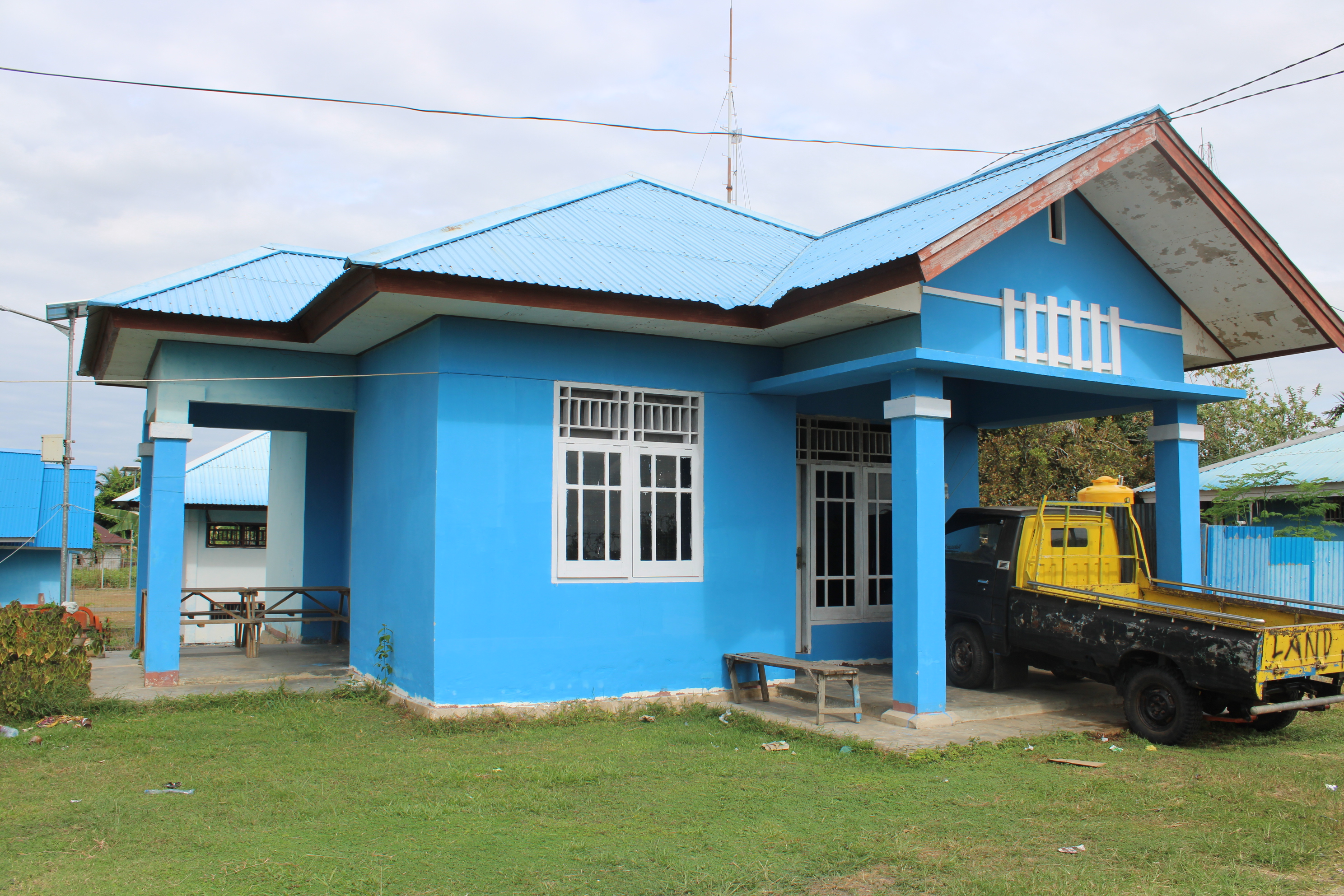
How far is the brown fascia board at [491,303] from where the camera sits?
7.82m

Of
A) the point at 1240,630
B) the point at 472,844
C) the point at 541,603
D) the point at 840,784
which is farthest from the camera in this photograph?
the point at 541,603

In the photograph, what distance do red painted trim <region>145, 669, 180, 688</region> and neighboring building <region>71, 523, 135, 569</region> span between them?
126 feet

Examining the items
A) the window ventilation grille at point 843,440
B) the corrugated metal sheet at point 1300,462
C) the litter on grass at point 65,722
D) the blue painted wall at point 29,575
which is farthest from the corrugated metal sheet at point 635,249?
the blue painted wall at point 29,575

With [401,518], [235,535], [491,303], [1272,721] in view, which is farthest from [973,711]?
[235,535]

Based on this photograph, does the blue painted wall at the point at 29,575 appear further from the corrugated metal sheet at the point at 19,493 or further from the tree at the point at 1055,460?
the tree at the point at 1055,460

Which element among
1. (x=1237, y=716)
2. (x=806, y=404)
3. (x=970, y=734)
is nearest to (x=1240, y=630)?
(x=1237, y=716)

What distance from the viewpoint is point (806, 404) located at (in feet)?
35.6

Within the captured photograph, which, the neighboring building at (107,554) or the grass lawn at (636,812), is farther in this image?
the neighboring building at (107,554)

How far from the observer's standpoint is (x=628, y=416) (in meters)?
9.39

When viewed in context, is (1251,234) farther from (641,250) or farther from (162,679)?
(162,679)

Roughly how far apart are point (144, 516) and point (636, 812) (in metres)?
10.2

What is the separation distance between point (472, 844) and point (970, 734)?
4.30m

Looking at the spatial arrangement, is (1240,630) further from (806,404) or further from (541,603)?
(541,603)

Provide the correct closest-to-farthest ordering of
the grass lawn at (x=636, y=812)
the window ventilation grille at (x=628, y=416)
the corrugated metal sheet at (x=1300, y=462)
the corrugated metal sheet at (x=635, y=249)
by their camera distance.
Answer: the grass lawn at (x=636, y=812)
the corrugated metal sheet at (x=635, y=249)
the window ventilation grille at (x=628, y=416)
the corrugated metal sheet at (x=1300, y=462)
